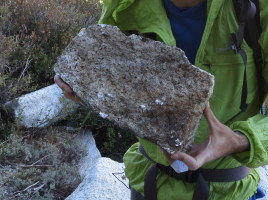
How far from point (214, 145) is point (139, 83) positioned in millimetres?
389

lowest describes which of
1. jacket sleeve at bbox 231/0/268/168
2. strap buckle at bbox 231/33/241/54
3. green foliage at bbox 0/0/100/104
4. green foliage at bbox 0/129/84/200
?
green foliage at bbox 0/129/84/200

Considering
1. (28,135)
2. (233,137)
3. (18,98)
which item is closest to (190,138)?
(233,137)

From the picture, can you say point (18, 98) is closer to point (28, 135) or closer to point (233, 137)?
point (28, 135)

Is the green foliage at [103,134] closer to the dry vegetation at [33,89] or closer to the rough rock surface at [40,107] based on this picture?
the rough rock surface at [40,107]

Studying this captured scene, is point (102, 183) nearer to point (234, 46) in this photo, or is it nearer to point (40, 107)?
point (40, 107)

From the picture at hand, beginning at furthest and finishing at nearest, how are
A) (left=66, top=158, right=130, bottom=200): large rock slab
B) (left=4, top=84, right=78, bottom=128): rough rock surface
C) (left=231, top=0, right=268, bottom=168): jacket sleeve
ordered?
(left=4, top=84, right=78, bottom=128): rough rock surface < (left=66, top=158, right=130, bottom=200): large rock slab < (left=231, top=0, right=268, bottom=168): jacket sleeve

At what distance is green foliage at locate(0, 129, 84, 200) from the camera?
3875 millimetres

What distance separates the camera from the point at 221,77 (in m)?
1.81

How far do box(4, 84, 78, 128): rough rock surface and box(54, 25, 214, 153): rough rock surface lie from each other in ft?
9.89

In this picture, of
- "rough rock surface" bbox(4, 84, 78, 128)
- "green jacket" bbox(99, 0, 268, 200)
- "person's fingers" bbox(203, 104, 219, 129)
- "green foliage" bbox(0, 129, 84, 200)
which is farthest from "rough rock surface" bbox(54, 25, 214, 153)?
"rough rock surface" bbox(4, 84, 78, 128)

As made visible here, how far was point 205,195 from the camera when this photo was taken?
190cm

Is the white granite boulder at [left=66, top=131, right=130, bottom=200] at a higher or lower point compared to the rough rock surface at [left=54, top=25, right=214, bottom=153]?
lower

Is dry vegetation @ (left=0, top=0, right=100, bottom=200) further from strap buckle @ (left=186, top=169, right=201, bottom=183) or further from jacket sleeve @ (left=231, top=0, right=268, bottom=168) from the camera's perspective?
jacket sleeve @ (left=231, top=0, right=268, bottom=168)

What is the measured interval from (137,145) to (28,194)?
6.24 ft
